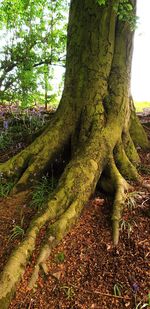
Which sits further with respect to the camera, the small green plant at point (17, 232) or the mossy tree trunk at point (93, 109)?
the mossy tree trunk at point (93, 109)

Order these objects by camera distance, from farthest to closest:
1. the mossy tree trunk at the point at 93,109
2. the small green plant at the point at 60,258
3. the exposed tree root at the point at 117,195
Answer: the mossy tree trunk at the point at 93,109 → the exposed tree root at the point at 117,195 → the small green plant at the point at 60,258

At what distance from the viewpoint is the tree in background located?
23.8ft

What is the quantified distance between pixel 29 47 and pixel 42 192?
4.12 metres

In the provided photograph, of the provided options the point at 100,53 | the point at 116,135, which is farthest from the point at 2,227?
the point at 100,53

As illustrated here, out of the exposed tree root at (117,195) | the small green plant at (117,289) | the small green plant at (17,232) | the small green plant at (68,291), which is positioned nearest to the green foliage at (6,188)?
the small green plant at (17,232)

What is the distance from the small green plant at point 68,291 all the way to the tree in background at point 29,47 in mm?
4492

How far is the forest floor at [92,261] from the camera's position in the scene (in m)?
3.12

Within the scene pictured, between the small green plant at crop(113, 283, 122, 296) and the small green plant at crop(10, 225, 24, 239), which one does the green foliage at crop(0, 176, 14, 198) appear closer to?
the small green plant at crop(10, 225, 24, 239)

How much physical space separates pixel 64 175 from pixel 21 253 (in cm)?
114

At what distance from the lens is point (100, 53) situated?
4875 millimetres

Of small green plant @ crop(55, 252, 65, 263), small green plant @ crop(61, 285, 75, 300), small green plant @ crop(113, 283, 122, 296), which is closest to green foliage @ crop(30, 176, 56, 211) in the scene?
small green plant @ crop(55, 252, 65, 263)

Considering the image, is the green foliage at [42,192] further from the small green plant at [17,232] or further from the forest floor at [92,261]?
the small green plant at [17,232]

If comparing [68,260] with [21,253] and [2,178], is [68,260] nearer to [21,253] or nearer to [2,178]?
[21,253]

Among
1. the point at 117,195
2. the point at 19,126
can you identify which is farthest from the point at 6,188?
the point at 19,126
